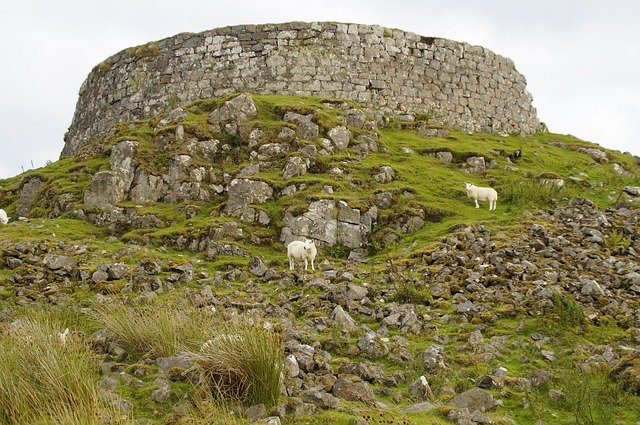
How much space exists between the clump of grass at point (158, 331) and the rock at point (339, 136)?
43.5 ft

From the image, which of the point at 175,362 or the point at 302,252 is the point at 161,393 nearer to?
the point at 175,362

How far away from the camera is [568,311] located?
10.8 m

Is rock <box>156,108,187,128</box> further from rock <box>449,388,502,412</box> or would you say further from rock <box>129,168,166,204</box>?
rock <box>449,388,502,412</box>

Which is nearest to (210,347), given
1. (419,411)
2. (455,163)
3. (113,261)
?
(419,411)

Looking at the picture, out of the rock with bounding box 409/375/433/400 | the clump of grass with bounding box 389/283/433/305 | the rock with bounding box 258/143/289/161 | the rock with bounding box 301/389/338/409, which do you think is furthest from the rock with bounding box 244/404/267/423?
the rock with bounding box 258/143/289/161

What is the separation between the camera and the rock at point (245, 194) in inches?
725

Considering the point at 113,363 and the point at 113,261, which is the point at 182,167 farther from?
the point at 113,363

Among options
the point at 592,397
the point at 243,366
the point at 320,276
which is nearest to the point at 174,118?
the point at 320,276

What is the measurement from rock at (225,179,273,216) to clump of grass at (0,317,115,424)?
10866 millimetres

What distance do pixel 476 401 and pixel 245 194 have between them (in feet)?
39.0

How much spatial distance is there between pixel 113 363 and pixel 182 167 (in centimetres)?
1254

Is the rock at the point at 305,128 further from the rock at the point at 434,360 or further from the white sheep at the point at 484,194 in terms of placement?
the rock at the point at 434,360

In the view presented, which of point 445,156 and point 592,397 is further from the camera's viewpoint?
point 445,156

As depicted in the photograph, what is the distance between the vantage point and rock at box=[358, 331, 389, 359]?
9.33 m
